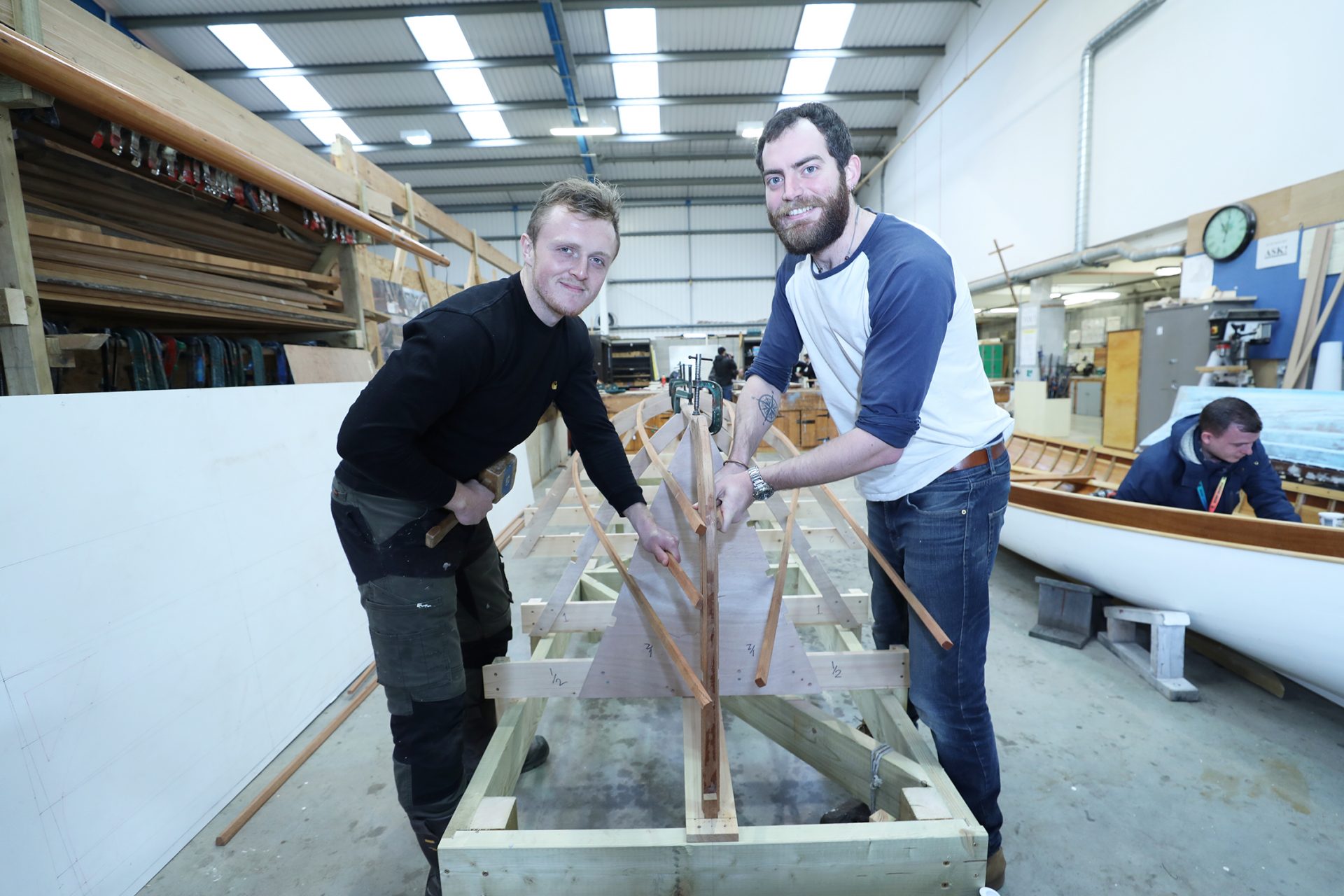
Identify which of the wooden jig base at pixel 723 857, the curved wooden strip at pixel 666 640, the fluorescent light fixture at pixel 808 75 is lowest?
the wooden jig base at pixel 723 857

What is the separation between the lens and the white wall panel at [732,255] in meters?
19.0

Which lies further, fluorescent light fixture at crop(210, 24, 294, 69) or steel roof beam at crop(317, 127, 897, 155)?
steel roof beam at crop(317, 127, 897, 155)

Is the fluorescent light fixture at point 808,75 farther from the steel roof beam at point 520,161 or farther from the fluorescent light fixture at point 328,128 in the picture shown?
the fluorescent light fixture at point 328,128

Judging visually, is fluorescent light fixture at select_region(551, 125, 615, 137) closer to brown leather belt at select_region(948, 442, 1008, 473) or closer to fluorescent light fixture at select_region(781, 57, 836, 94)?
fluorescent light fixture at select_region(781, 57, 836, 94)

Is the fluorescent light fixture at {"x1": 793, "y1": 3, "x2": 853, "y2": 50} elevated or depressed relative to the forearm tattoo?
elevated

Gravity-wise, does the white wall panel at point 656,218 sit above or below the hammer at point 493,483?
above

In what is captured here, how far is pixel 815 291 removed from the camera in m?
1.75

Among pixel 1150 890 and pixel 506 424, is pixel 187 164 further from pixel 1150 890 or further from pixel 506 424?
pixel 1150 890

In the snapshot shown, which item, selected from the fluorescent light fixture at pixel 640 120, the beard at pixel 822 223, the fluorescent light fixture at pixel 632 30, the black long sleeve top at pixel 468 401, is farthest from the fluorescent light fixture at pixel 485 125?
the beard at pixel 822 223

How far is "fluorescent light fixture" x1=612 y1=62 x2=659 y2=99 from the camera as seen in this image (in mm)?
11188

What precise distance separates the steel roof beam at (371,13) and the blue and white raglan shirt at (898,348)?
9984 mm

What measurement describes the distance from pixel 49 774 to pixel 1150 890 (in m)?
3.46

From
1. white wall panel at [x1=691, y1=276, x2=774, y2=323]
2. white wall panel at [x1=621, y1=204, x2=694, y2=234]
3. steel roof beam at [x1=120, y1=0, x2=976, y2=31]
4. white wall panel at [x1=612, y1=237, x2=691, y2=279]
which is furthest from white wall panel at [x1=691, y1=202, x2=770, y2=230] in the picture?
steel roof beam at [x1=120, y1=0, x2=976, y2=31]

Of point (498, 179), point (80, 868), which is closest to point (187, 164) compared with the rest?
point (80, 868)
